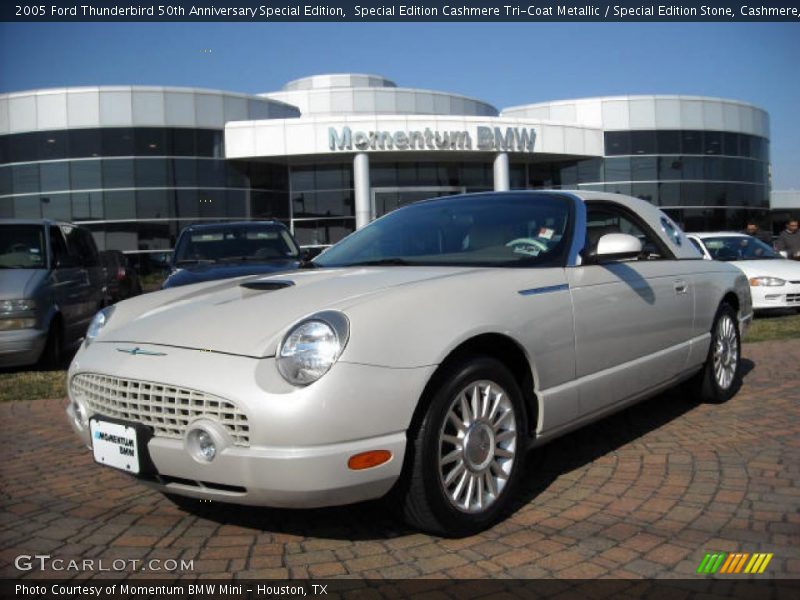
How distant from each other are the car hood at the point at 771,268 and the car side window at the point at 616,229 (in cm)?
730

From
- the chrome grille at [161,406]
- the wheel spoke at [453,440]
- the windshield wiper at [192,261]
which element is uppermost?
the windshield wiper at [192,261]

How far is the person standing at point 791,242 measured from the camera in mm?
13602

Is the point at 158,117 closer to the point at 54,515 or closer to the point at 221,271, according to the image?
the point at 221,271

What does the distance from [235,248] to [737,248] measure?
28.6 ft

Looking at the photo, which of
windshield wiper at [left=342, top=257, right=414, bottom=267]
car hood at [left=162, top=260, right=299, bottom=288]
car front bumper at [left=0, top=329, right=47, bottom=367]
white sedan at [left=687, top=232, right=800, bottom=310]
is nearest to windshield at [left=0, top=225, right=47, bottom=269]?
car front bumper at [left=0, top=329, right=47, bottom=367]

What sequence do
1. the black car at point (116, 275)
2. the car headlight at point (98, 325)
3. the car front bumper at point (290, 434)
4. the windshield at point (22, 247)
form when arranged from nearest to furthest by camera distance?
the car front bumper at point (290, 434) → the car headlight at point (98, 325) → the windshield at point (22, 247) → the black car at point (116, 275)

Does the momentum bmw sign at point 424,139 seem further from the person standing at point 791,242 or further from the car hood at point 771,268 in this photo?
the car hood at point 771,268

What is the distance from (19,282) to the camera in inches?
289

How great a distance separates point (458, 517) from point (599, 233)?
194 cm

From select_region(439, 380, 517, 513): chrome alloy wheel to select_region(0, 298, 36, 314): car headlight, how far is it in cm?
600

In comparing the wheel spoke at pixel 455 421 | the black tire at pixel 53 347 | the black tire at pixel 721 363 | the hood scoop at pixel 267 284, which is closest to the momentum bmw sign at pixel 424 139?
the black tire at pixel 53 347

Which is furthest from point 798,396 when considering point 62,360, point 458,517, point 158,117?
point 158,117

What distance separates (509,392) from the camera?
122 inches

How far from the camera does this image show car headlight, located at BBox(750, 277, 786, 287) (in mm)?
10883
